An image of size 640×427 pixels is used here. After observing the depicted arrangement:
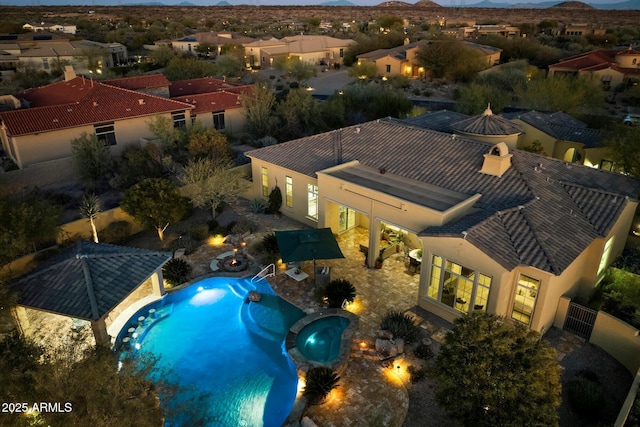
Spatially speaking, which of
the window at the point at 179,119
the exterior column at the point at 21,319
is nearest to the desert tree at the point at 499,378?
the exterior column at the point at 21,319

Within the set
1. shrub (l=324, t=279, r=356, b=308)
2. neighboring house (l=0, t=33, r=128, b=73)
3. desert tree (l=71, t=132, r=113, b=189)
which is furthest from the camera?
neighboring house (l=0, t=33, r=128, b=73)

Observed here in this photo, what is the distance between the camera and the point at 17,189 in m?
29.8

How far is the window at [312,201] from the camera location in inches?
976

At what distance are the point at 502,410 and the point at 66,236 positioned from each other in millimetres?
22061

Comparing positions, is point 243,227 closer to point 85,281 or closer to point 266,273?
point 266,273

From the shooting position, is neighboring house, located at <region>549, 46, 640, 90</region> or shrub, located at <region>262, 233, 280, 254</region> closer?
shrub, located at <region>262, 233, 280, 254</region>

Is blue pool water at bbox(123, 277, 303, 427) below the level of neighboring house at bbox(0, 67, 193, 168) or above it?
below

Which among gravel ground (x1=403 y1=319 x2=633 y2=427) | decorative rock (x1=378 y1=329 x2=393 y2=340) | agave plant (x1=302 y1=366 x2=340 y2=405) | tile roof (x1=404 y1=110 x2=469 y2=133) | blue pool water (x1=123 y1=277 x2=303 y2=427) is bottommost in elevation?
blue pool water (x1=123 y1=277 x2=303 y2=427)

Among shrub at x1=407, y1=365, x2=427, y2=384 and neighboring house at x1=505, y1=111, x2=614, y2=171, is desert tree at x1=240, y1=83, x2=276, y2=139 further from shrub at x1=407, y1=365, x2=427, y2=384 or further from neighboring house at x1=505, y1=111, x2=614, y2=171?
shrub at x1=407, y1=365, x2=427, y2=384

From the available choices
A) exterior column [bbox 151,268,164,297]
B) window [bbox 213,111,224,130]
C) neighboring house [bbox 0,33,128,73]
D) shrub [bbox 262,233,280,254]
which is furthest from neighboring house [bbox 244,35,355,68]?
exterior column [bbox 151,268,164,297]

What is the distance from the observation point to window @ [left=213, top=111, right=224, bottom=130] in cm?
4124

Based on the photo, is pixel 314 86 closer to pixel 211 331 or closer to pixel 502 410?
pixel 211 331

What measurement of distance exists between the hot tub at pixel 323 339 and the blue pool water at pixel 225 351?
53 cm

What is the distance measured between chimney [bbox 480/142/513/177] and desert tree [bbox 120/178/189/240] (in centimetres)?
1623
